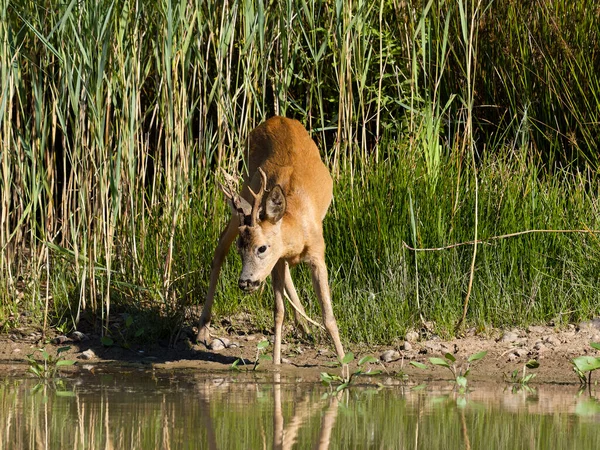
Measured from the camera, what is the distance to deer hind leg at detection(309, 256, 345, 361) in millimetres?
7020

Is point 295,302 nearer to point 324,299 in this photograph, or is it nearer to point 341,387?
point 324,299

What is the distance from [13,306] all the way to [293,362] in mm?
2102

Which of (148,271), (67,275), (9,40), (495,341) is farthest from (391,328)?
(9,40)

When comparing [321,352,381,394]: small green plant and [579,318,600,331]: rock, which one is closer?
[321,352,381,394]: small green plant

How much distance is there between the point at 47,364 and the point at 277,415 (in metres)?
2.43

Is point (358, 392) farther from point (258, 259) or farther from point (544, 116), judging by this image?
point (544, 116)

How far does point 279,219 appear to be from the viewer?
6.89 meters

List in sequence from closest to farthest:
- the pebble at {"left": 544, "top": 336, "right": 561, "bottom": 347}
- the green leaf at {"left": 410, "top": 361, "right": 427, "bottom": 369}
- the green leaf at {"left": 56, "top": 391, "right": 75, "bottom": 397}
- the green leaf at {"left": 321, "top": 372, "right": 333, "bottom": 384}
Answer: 1. the green leaf at {"left": 56, "top": 391, "right": 75, "bottom": 397}
2. the green leaf at {"left": 321, "top": 372, "right": 333, "bottom": 384}
3. the green leaf at {"left": 410, "top": 361, "right": 427, "bottom": 369}
4. the pebble at {"left": 544, "top": 336, "right": 561, "bottom": 347}

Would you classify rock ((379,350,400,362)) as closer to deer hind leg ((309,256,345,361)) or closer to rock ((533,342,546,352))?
deer hind leg ((309,256,345,361))

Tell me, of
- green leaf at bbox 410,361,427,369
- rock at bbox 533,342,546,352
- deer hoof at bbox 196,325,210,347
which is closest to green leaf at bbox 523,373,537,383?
green leaf at bbox 410,361,427,369

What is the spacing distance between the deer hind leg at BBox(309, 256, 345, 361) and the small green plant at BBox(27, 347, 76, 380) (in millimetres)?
1641

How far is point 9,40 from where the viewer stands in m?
7.23

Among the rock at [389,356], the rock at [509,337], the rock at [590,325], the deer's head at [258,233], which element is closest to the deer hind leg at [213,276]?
the deer's head at [258,233]

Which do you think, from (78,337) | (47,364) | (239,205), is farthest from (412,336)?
(47,364)
